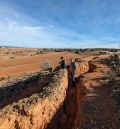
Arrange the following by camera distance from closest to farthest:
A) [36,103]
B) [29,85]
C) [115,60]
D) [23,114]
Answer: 1. [23,114]
2. [36,103]
3. [115,60]
4. [29,85]

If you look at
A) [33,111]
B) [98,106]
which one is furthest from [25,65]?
[98,106]

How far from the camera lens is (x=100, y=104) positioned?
1454 cm

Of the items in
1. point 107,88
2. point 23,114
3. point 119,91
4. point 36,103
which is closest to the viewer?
point 23,114

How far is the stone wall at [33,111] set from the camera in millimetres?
12789

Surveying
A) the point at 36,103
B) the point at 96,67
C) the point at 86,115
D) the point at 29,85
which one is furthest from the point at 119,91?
the point at 29,85

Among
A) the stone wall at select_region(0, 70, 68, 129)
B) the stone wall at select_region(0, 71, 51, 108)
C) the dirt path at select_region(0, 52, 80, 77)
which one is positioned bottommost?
the dirt path at select_region(0, 52, 80, 77)

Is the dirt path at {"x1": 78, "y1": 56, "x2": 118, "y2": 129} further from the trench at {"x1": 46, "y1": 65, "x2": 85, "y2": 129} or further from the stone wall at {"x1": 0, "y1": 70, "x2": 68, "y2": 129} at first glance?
the stone wall at {"x1": 0, "y1": 70, "x2": 68, "y2": 129}

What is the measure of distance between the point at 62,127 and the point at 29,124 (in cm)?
301

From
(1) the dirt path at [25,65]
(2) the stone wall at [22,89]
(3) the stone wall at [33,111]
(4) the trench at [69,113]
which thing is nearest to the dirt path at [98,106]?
(4) the trench at [69,113]

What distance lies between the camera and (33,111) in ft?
45.8

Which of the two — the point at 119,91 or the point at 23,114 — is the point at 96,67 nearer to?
the point at 119,91

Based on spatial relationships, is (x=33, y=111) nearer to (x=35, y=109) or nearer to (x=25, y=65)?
(x=35, y=109)

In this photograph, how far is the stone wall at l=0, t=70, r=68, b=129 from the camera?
12.8 metres

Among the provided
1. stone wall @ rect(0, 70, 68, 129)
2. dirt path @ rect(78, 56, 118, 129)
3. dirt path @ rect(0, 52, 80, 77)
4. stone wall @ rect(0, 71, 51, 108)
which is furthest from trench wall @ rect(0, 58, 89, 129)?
dirt path @ rect(0, 52, 80, 77)
